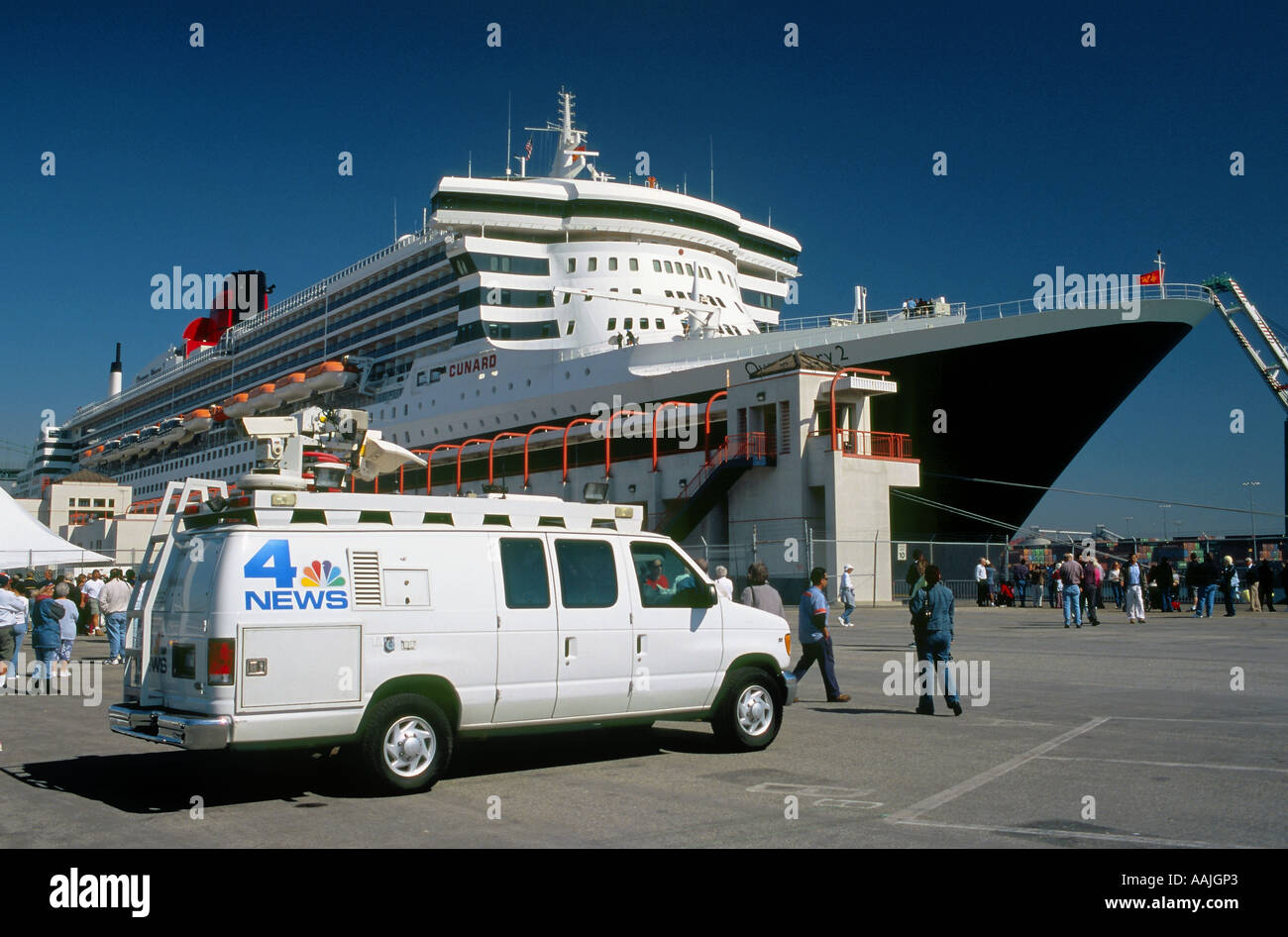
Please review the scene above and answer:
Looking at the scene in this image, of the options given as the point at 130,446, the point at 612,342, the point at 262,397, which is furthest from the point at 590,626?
the point at 130,446

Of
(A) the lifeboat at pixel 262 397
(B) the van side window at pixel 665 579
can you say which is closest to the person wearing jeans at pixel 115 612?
(B) the van side window at pixel 665 579

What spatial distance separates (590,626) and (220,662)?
8.60ft

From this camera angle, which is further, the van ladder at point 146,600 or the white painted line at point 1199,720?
the white painted line at point 1199,720

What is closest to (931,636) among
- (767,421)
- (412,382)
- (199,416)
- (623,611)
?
(623,611)

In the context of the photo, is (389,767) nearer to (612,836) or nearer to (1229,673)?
Answer: (612,836)

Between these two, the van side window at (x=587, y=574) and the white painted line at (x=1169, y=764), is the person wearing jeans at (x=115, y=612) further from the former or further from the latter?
the white painted line at (x=1169, y=764)

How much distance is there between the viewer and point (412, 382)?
156 ft

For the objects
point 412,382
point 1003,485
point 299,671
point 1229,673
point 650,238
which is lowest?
point 1229,673

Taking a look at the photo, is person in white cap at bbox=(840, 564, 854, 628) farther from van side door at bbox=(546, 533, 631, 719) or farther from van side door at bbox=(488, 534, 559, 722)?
van side door at bbox=(488, 534, 559, 722)

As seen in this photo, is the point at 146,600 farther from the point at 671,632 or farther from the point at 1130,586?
the point at 1130,586

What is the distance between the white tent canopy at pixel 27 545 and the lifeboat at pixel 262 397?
34.5 metres

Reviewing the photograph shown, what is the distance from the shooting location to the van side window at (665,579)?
28.0 feet
